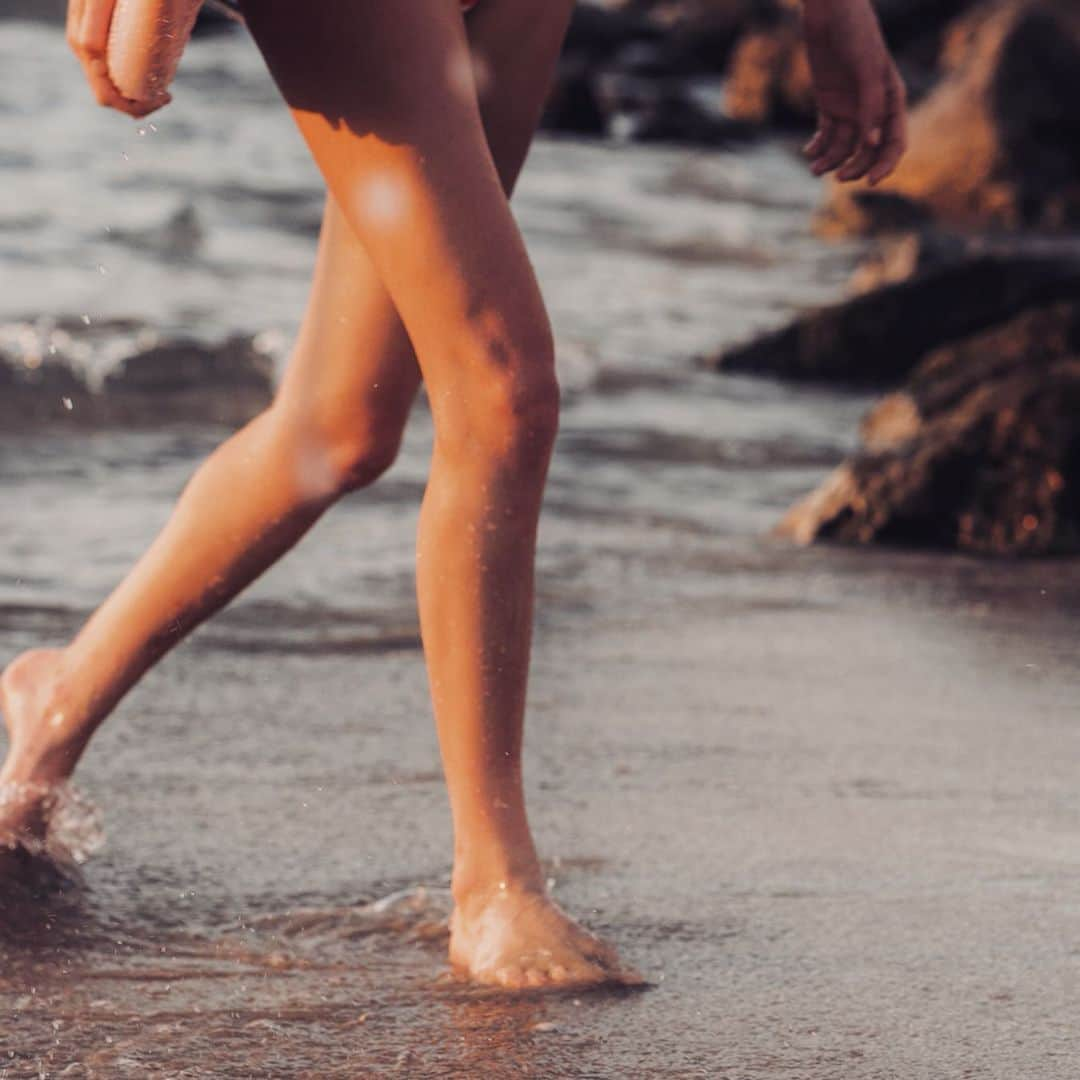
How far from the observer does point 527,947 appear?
2.45 m

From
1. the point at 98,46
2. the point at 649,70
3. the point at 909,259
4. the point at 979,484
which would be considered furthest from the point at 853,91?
the point at 649,70

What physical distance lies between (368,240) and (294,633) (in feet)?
5.99

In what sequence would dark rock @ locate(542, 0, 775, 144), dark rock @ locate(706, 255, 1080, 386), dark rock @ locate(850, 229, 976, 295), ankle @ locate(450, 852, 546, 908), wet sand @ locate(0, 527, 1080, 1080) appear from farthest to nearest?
dark rock @ locate(542, 0, 775, 144) → dark rock @ locate(850, 229, 976, 295) → dark rock @ locate(706, 255, 1080, 386) → ankle @ locate(450, 852, 546, 908) → wet sand @ locate(0, 527, 1080, 1080)

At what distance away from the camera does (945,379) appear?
6.61m

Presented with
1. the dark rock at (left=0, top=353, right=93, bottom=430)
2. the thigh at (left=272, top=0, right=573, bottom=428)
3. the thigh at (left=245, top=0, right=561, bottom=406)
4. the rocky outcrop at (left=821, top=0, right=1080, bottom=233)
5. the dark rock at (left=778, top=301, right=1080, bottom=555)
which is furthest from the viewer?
the rocky outcrop at (left=821, top=0, right=1080, bottom=233)

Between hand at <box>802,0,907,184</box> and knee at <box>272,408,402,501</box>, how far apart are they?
0.67 m

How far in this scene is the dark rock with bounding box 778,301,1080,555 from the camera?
5047mm

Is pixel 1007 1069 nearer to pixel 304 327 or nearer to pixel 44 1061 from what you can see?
pixel 44 1061

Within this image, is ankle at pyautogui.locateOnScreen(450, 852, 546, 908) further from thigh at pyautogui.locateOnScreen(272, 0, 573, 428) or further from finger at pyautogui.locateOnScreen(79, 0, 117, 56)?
finger at pyautogui.locateOnScreen(79, 0, 117, 56)

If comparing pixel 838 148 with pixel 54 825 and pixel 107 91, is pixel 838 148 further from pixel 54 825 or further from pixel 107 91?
pixel 54 825

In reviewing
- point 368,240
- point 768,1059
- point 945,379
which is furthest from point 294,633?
point 945,379

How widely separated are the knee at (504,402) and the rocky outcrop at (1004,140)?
39.2ft

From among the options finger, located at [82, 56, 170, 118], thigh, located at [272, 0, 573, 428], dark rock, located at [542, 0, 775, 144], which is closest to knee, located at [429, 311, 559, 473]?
thigh, located at [272, 0, 573, 428]

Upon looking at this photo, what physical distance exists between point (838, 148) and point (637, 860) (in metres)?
0.94
